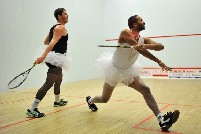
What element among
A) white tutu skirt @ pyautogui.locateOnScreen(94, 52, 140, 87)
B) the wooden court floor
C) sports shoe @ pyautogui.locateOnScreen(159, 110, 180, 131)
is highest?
white tutu skirt @ pyautogui.locateOnScreen(94, 52, 140, 87)

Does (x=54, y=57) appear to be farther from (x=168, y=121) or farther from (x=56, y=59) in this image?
(x=168, y=121)

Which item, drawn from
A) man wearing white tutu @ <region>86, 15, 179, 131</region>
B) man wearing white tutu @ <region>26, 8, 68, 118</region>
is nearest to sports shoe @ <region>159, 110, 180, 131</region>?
man wearing white tutu @ <region>86, 15, 179, 131</region>

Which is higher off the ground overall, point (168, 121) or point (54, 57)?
point (54, 57)

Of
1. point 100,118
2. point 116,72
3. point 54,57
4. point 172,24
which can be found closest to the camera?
point 116,72

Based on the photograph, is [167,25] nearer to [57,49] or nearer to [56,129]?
[57,49]

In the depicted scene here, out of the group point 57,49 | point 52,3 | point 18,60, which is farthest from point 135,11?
point 57,49

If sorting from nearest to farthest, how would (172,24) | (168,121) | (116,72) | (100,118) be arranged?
1. (168,121)
2. (116,72)
3. (100,118)
4. (172,24)

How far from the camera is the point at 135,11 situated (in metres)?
7.24

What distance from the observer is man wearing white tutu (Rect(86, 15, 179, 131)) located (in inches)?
79.1

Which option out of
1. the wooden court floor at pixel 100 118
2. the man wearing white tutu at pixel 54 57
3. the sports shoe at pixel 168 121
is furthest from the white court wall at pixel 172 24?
the sports shoe at pixel 168 121

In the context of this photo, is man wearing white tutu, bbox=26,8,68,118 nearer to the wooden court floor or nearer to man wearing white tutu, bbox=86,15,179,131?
the wooden court floor

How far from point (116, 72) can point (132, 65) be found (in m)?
0.16

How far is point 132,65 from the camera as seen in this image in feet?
7.54

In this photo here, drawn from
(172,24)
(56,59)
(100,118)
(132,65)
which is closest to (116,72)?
(132,65)
